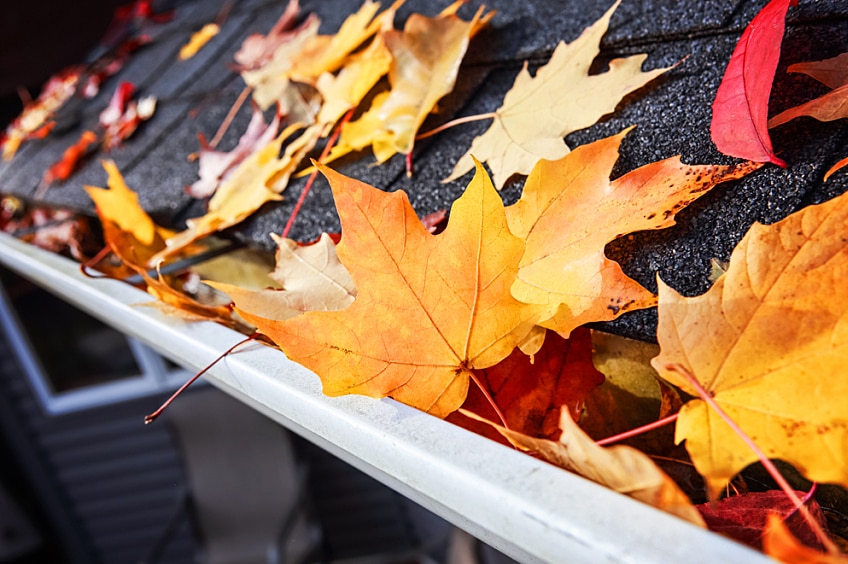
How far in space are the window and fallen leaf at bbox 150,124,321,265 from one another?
11.7 feet

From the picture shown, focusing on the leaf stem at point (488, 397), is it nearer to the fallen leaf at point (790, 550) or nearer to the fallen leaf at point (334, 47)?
the fallen leaf at point (790, 550)

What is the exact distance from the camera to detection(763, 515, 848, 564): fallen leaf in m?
0.26

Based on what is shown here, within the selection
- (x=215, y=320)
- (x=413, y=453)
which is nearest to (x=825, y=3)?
(x=413, y=453)

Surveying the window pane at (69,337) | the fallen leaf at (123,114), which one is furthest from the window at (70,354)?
the fallen leaf at (123,114)

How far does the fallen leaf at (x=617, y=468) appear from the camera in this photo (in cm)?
30

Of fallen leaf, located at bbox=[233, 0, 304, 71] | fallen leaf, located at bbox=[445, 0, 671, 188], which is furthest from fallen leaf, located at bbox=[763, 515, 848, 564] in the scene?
fallen leaf, located at bbox=[233, 0, 304, 71]

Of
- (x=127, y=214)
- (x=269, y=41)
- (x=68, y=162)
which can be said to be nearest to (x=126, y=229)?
(x=127, y=214)

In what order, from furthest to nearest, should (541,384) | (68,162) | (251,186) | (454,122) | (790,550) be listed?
(68,162) → (251,186) → (454,122) → (541,384) → (790,550)

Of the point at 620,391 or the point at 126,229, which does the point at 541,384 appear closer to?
the point at 620,391

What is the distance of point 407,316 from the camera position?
45 centimetres

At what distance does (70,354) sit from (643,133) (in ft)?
15.4

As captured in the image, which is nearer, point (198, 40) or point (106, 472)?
point (198, 40)

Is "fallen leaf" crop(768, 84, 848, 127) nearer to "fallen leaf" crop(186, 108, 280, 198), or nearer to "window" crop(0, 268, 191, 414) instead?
"fallen leaf" crop(186, 108, 280, 198)

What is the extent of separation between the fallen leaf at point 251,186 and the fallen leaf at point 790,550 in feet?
2.15
